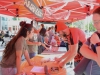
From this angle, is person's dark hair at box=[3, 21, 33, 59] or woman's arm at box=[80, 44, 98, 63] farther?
person's dark hair at box=[3, 21, 33, 59]

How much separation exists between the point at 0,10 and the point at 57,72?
17.4ft

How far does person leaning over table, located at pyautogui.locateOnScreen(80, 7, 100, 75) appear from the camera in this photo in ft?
2.85

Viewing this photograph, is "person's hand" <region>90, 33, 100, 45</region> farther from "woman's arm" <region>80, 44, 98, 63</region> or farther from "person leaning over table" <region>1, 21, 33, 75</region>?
"person leaning over table" <region>1, 21, 33, 75</region>

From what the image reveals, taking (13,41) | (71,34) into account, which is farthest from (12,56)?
(71,34)

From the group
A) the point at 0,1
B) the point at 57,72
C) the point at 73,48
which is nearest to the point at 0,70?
the point at 57,72

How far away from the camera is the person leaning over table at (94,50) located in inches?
34.2

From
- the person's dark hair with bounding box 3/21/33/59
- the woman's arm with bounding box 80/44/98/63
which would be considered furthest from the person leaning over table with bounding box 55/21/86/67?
the woman's arm with bounding box 80/44/98/63

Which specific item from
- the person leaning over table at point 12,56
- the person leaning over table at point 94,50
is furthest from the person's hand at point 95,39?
the person leaning over table at point 12,56

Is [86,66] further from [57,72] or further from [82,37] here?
[82,37]

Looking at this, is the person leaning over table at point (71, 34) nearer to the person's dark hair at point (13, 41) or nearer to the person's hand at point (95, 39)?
the person's dark hair at point (13, 41)

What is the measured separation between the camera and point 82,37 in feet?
7.39

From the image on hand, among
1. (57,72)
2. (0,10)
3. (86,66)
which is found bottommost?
(57,72)

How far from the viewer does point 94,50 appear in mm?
925

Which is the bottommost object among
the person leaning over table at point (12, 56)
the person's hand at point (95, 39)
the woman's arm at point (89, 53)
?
the person leaning over table at point (12, 56)
